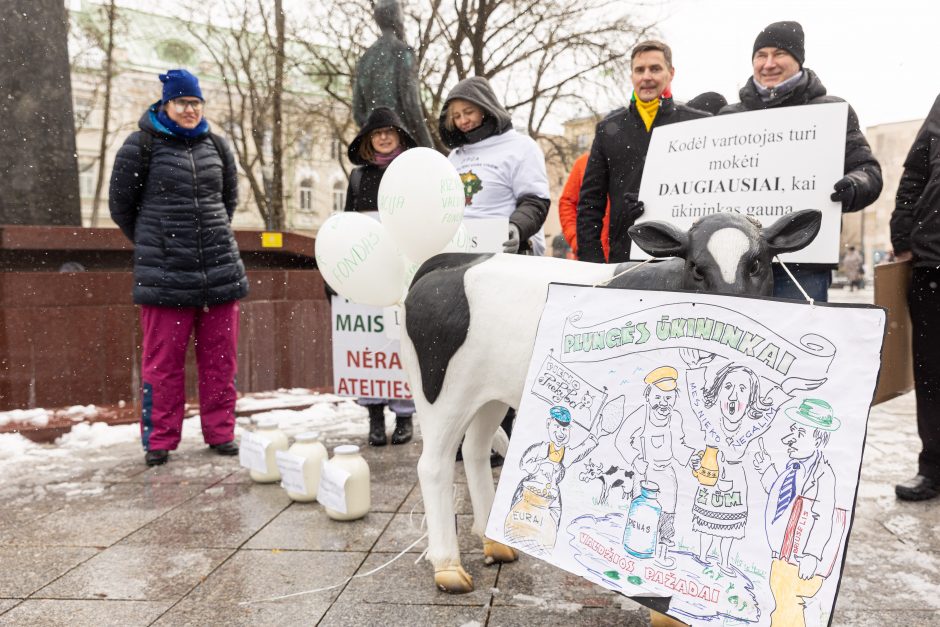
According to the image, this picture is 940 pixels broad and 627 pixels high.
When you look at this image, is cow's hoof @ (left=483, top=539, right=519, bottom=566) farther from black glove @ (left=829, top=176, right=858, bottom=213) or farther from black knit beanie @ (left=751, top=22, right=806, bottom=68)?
black knit beanie @ (left=751, top=22, right=806, bottom=68)

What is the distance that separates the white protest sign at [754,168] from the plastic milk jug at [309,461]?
2.10 m

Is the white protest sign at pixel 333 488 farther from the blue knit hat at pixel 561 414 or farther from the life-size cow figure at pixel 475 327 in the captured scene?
the blue knit hat at pixel 561 414

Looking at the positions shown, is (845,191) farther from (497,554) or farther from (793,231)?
(497,554)

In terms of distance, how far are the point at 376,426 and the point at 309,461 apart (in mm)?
1404

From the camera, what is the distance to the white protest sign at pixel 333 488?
3633mm

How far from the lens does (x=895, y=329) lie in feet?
13.1

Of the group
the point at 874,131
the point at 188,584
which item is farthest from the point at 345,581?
the point at 874,131

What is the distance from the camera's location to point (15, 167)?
6602mm

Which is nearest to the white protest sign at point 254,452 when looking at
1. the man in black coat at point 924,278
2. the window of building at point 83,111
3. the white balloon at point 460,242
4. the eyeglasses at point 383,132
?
the white balloon at point 460,242

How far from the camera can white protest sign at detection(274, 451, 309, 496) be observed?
13.0 feet

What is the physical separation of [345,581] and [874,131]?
23502 mm

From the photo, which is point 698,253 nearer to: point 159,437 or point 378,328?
point 378,328

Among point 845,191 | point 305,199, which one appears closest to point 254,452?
point 845,191

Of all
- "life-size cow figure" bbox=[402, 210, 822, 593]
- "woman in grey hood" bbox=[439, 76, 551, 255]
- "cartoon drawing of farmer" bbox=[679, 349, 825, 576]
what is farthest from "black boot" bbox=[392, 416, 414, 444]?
"cartoon drawing of farmer" bbox=[679, 349, 825, 576]
